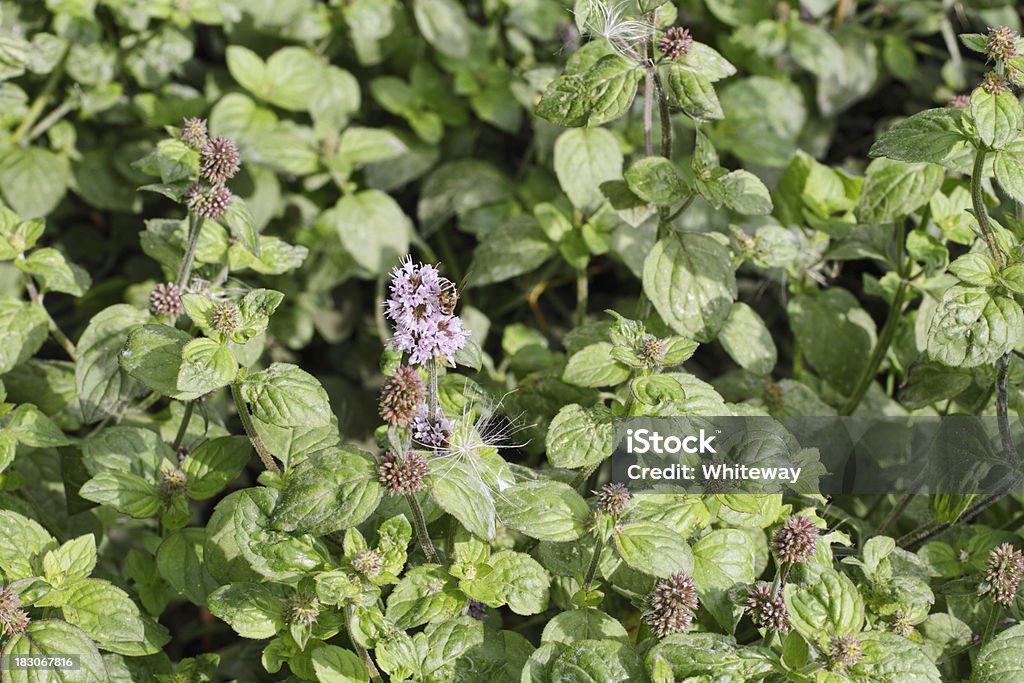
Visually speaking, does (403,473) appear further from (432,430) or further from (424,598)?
(424,598)

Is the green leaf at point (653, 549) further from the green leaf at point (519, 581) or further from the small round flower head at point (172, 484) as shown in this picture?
the small round flower head at point (172, 484)

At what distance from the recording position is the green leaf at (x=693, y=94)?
1781 millimetres

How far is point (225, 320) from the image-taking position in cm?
161

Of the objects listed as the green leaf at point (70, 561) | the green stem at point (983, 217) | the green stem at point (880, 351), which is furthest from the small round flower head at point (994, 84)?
the green leaf at point (70, 561)

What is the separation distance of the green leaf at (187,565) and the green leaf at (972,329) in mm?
1324

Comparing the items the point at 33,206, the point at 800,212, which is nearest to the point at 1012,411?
the point at 800,212

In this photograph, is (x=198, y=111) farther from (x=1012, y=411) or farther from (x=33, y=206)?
(x=1012, y=411)

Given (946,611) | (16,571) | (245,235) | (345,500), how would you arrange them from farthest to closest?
(946,611), (245,235), (16,571), (345,500)

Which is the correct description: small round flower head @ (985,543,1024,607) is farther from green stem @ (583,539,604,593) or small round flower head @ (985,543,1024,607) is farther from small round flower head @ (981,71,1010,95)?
small round flower head @ (981,71,1010,95)

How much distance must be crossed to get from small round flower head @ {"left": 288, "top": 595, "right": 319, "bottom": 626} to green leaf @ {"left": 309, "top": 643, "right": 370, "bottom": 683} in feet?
0.18

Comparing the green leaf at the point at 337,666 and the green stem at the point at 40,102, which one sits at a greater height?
the green stem at the point at 40,102

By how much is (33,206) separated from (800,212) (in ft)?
6.45

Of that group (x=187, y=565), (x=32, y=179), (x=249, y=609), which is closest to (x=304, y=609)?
(x=249, y=609)

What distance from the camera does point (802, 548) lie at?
1.63m
